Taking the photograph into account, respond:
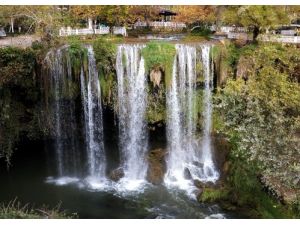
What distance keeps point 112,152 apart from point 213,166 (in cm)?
453

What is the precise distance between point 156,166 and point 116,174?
1714 millimetres

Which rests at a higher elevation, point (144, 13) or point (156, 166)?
point (144, 13)

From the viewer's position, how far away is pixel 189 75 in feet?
65.1

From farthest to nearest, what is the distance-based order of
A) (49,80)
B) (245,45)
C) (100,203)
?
(245,45), (49,80), (100,203)

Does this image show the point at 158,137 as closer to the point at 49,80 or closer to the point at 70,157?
the point at 70,157

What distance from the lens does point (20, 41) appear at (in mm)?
20594

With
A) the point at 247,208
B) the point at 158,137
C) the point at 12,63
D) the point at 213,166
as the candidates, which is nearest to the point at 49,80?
the point at 12,63

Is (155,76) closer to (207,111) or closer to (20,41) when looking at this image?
(207,111)

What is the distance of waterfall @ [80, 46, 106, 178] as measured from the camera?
19266mm

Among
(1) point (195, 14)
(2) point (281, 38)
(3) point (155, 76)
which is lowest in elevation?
(3) point (155, 76)

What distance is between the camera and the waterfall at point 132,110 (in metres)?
19.3

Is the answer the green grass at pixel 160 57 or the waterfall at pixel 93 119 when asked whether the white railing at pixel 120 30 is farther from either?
the waterfall at pixel 93 119

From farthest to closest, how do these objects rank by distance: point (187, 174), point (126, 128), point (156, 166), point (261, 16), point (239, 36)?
point (239, 36)
point (126, 128)
point (261, 16)
point (156, 166)
point (187, 174)

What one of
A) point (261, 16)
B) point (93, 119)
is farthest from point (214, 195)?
point (261, 16)
